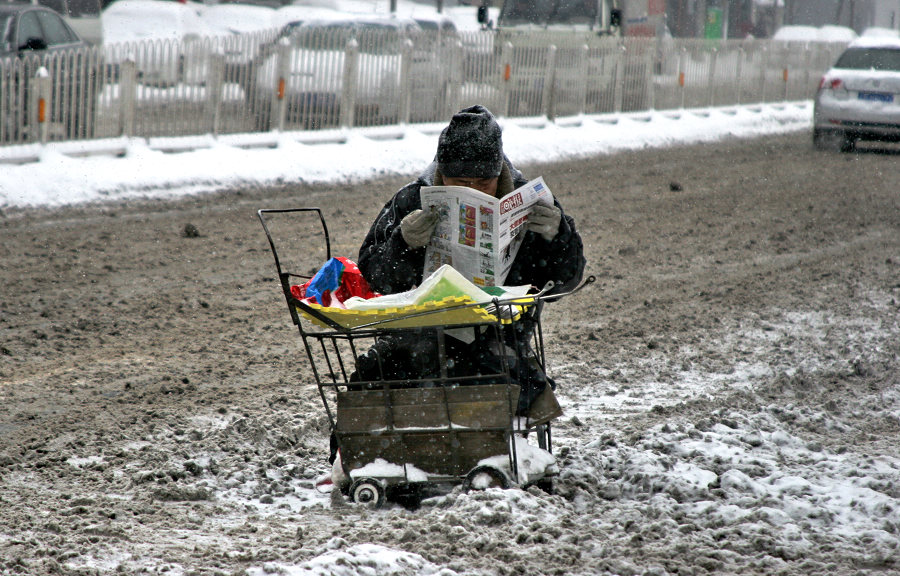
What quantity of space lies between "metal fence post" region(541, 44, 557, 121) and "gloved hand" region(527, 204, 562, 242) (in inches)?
589

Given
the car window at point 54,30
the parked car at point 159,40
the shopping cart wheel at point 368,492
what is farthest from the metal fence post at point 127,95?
the shopping cart wheel at point 368,492

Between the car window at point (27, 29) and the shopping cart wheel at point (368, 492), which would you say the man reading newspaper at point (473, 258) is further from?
the car window at point (27, 29)

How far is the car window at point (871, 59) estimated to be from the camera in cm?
1684

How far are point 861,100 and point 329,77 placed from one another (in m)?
8.84

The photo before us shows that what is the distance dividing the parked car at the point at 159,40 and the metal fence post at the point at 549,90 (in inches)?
238

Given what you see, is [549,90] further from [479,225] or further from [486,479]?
[486,479]

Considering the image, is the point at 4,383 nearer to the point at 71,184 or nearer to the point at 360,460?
the point at 360,460

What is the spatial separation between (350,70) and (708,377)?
35.3ft

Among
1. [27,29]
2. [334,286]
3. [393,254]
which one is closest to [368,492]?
[334,286]

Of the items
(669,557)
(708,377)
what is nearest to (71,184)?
(708,377)

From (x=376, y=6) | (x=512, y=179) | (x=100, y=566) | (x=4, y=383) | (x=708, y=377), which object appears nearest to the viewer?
(x=100, y=566)

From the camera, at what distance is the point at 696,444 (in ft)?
12.8

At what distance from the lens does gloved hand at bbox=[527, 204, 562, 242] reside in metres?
3.46

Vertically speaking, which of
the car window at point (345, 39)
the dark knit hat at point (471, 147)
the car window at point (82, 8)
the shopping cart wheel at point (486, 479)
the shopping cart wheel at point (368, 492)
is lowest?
the shopping cart wheel at point (368, 492)
